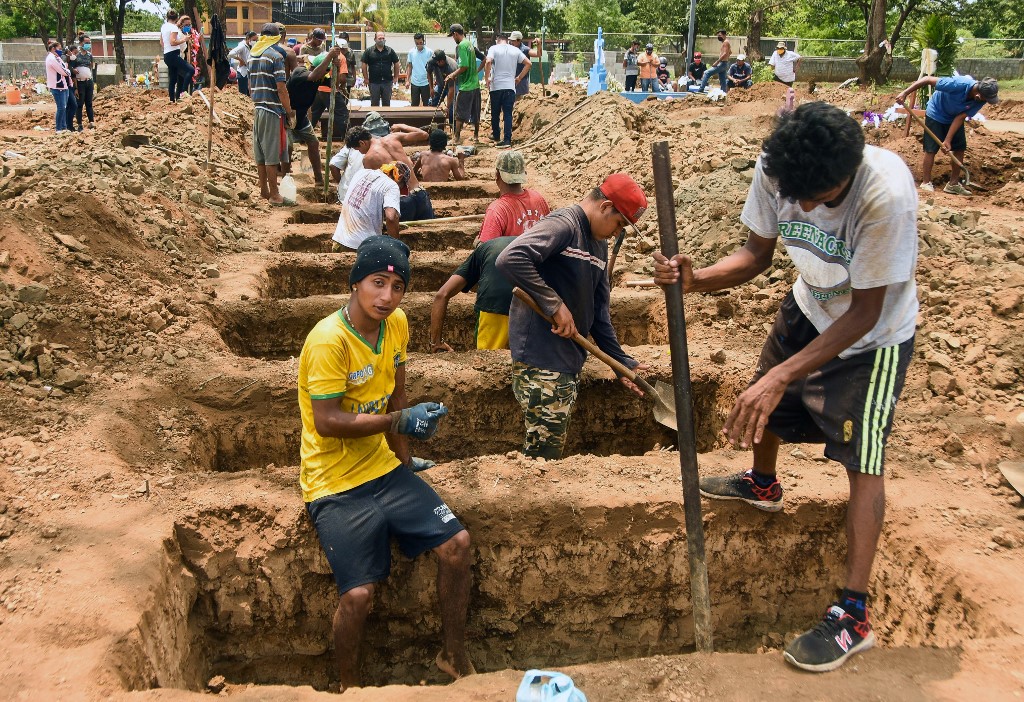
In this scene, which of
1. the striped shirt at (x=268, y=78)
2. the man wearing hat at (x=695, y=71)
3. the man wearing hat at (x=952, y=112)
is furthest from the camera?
the man wearing hat at (x=695, y=71)

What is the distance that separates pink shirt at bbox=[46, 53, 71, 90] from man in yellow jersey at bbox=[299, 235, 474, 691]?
13.6 m

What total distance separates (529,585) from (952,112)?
966cm

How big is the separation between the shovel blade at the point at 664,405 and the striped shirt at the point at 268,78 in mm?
6931

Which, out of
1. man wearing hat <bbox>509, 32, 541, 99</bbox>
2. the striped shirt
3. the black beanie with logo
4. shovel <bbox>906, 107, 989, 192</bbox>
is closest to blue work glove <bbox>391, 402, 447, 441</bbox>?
the black beanie with logo

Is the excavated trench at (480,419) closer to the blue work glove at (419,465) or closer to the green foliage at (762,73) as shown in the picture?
the blue work glove at (419,465)

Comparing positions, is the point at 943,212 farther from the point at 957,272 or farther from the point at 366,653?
the point at 366,653

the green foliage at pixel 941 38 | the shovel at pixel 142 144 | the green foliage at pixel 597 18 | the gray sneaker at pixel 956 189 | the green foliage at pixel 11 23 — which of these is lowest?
the gray sneaker at pixel 956 189

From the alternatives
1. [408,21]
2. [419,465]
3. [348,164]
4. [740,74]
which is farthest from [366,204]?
[408,21]

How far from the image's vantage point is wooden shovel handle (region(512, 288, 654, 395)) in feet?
14.4

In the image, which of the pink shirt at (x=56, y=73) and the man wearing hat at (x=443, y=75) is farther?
the man wearing hat at (x=443, y=75)

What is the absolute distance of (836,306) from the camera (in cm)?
313

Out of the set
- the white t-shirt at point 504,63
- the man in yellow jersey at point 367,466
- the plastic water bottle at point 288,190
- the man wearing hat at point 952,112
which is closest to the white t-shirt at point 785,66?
the white t-shirt at point 504,63

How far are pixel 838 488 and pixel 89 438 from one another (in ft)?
13.6

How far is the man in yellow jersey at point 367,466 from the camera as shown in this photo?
136 inches
